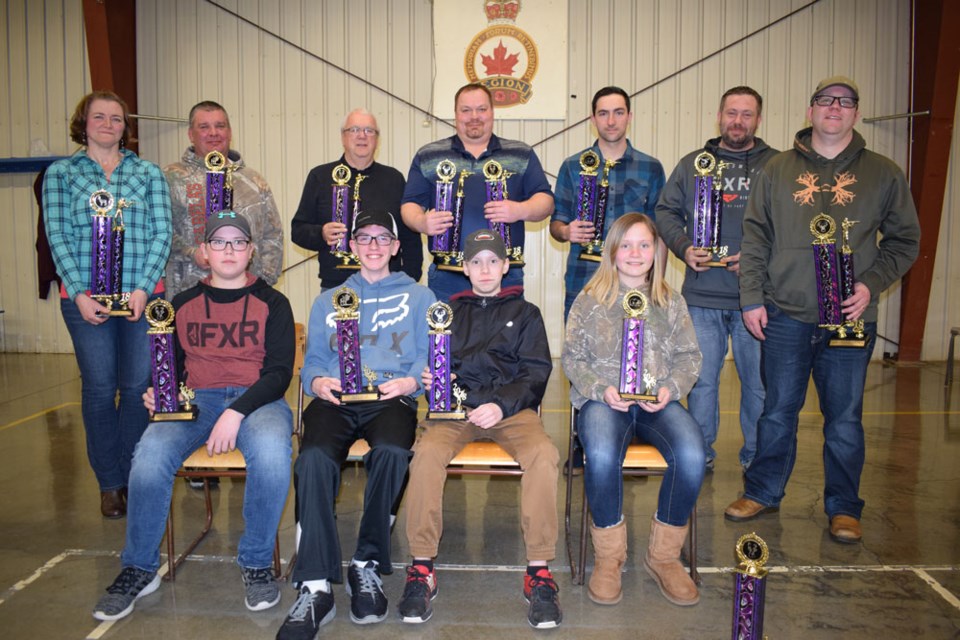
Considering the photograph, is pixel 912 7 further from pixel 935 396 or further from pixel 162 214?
pixel 162 214

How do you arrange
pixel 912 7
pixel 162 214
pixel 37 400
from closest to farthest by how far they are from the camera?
pixel 162 214 → pixel 37 400 → pixel 912 7

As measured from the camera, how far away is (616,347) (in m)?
2.96

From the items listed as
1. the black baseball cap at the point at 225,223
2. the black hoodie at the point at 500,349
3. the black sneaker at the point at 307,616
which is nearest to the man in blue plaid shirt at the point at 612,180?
the black hoodie at the point at 500,349

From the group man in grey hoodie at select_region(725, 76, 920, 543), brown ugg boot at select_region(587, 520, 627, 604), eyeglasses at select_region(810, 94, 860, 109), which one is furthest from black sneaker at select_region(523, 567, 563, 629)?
eyeglasses at select_region(810, 94, 860, 109)

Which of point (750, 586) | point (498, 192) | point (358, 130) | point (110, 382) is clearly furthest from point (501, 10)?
point (750, 586)

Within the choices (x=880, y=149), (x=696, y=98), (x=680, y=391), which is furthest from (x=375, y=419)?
(x=880, y=149)

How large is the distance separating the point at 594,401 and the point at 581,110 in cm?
536

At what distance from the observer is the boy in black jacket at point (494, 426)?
2625 mm

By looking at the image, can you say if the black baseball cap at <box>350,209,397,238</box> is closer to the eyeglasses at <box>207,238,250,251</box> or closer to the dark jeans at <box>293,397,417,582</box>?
the eyeglasses at <box>207,238,250,251</box>

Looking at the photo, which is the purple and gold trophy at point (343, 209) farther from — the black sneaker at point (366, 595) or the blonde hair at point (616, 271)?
the black sneaker at point (366, 595)

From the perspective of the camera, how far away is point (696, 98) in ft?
24.9

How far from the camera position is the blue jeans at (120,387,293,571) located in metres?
2.64

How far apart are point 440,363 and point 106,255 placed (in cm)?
161

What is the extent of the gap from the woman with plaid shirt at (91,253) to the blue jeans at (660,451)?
210cm
